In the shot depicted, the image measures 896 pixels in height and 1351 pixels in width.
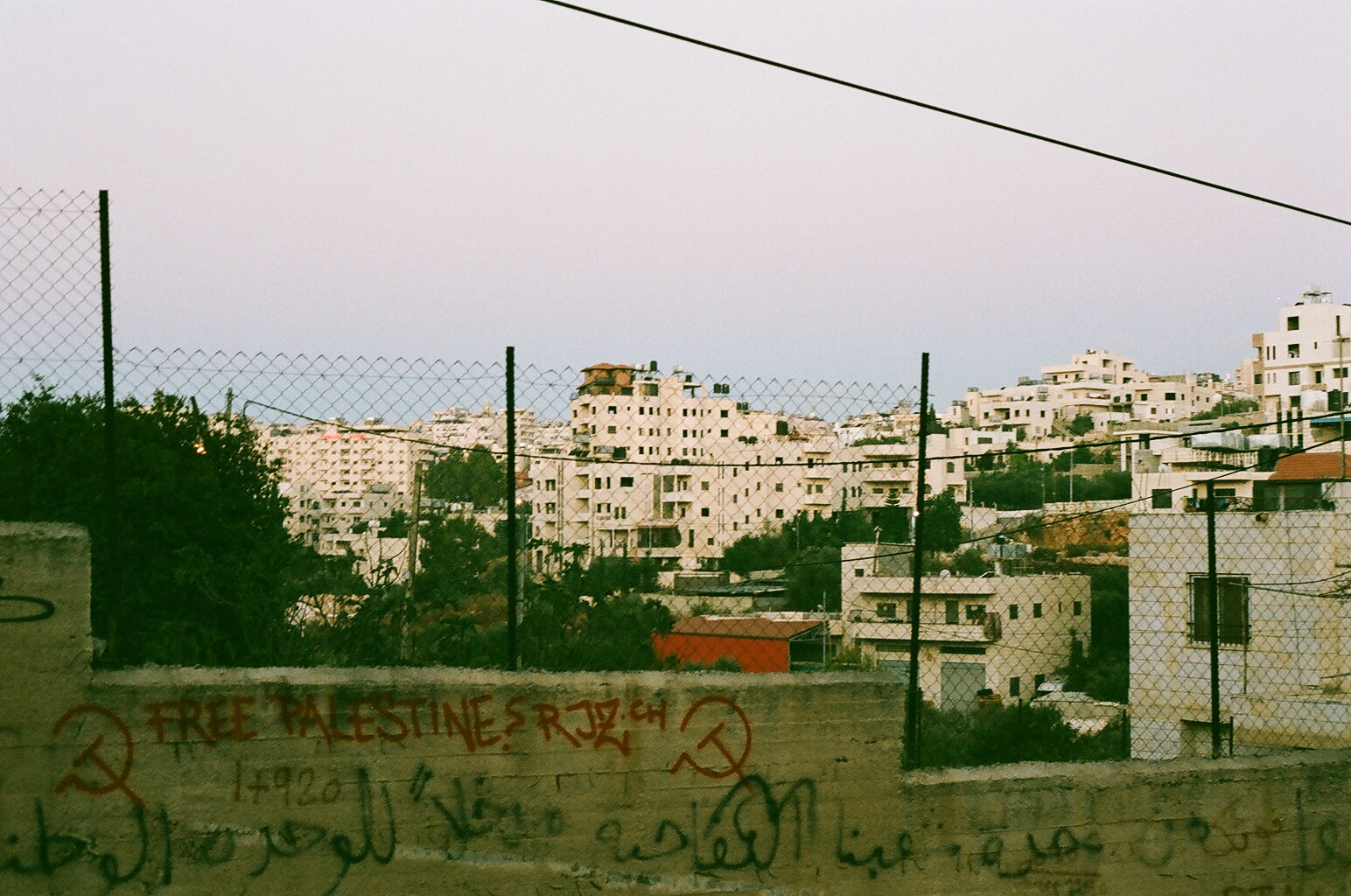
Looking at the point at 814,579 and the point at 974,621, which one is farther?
the point at 974,621

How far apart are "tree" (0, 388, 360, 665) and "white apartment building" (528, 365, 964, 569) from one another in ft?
4.18

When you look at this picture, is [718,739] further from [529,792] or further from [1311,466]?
[1311,466]

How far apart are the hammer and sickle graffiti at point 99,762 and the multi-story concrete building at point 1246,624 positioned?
12.4 meters

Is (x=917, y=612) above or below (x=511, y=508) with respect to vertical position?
below

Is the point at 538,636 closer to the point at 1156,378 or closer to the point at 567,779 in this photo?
the point at 567,779

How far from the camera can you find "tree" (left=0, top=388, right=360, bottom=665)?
6078 mm

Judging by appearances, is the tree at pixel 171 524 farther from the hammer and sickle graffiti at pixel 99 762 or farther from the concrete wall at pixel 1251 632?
the concrete wall at pixel 1251 632

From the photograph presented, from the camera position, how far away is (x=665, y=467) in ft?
19.8

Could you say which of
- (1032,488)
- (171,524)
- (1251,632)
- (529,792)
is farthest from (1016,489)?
(529,792)

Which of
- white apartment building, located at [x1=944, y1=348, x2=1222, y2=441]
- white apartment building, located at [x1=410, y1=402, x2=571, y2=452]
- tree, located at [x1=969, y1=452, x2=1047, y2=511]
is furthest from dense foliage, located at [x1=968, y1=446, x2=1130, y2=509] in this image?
white apartment building, located at [x1=944, y1=348, x2=1222, y2=441]

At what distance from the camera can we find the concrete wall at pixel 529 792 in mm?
4336

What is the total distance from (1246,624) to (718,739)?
13.5 m

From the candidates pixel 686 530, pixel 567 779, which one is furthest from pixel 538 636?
pixel 686 530

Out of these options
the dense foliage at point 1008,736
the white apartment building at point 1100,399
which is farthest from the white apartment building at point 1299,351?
the dense foliage at point 1008,736
